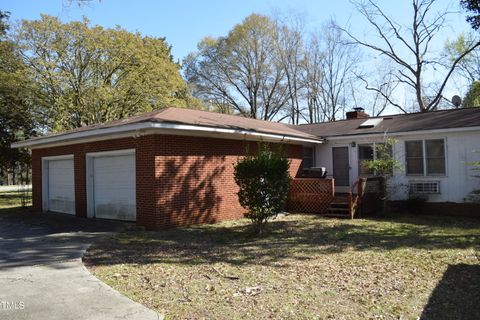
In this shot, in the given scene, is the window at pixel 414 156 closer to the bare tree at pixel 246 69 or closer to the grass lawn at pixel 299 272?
the grass lawn at pixel 299 272

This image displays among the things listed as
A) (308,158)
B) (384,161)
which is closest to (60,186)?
(308,158)

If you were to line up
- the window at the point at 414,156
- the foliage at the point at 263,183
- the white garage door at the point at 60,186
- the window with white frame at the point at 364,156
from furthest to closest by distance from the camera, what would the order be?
the window with white frame at the point at 364,156, the window at the point at 414,156, the white garage door at the point at 60,186, the foliage at the point at 263,183

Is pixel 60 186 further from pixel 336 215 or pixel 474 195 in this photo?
pixel 474 195

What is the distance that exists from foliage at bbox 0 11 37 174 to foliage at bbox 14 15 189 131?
1.99ft

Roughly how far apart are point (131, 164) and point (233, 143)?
3.47 meters

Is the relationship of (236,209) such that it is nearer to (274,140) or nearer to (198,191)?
(198,191)

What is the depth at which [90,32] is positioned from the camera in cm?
2458

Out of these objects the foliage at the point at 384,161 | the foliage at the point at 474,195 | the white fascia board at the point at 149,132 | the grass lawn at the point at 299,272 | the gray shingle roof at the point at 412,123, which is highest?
the gray shingle roof at the point at 412,123

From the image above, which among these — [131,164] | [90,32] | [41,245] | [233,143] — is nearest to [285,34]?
[90,32]

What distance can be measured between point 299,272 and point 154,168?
18.1ft

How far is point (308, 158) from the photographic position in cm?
1761

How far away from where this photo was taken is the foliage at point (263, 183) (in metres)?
9.95

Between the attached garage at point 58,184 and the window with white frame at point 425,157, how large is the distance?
12240 millimetres

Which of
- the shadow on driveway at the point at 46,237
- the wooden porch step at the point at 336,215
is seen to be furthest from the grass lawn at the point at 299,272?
the wooden porch step at the point at 336,215
